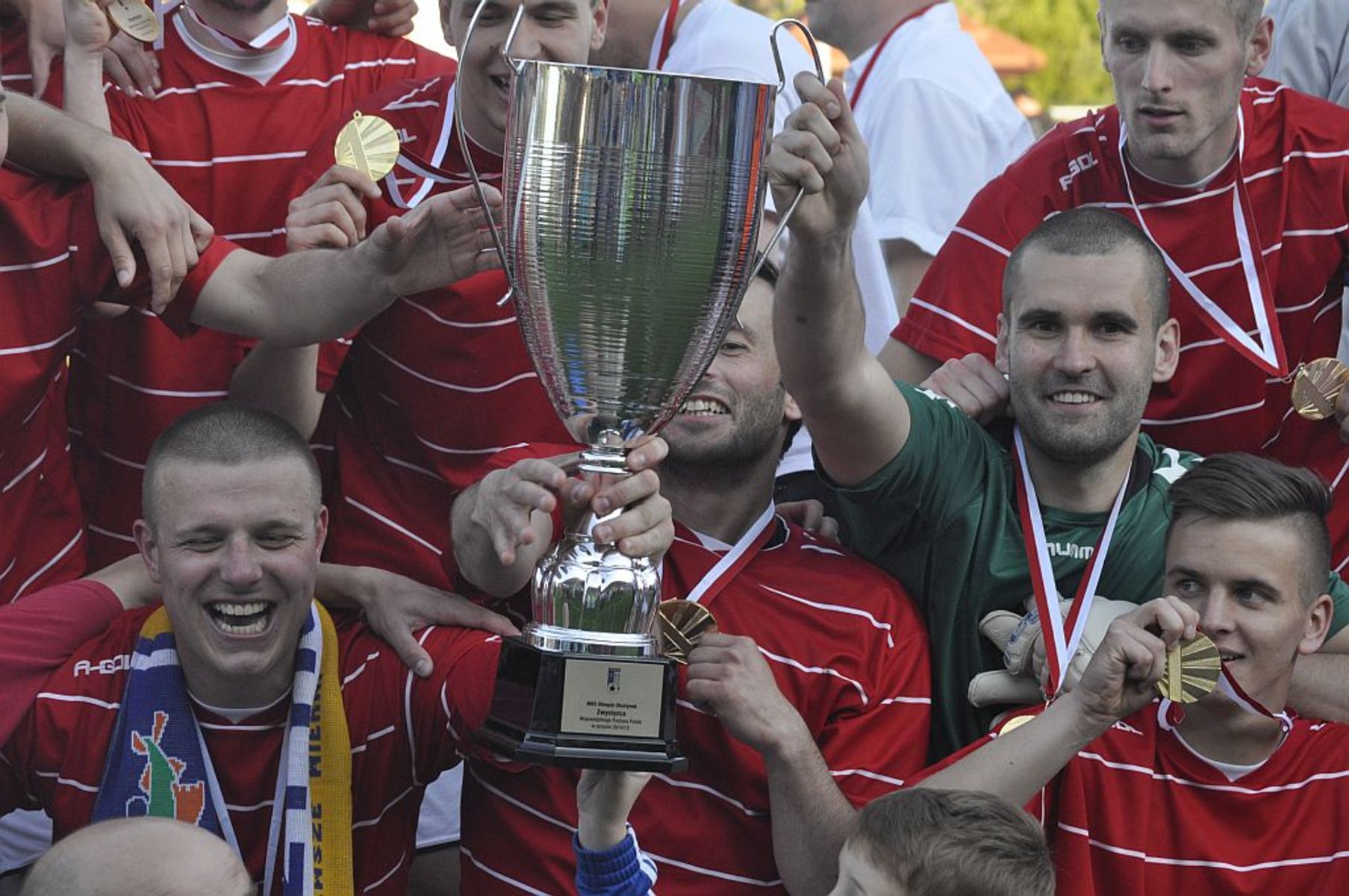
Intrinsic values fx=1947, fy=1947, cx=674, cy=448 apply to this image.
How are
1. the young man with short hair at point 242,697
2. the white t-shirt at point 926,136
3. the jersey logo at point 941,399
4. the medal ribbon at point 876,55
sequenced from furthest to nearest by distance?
1. the medal ribbon at point 876,55
2. the white t-shirt at point 926,136
3. the jersey logo at point 941,399
4. the young man with short hair at point 242,697

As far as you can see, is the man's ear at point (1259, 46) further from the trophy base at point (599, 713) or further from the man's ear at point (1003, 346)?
the trophy base at point (599, 713)

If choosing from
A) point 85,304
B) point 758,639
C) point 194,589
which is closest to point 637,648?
point 758,639

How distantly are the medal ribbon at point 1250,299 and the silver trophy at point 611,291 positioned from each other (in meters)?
1.27

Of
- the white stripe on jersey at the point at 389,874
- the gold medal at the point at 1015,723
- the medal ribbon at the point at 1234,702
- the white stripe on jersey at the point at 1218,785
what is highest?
the medal ribbon at the point at 1234,702

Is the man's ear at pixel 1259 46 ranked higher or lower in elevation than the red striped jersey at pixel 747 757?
higher

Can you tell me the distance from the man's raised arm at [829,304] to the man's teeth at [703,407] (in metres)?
0.22

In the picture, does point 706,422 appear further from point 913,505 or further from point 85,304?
point 85,304

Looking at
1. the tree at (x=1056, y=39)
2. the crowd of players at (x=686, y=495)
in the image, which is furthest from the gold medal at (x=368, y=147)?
the tree at (x=1056, y=39)

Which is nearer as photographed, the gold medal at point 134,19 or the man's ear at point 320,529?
the man's ear at point 320,529

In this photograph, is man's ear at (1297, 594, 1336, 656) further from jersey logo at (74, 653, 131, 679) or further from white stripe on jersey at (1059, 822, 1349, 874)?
jersey logo at (74, 653, 131, 679)

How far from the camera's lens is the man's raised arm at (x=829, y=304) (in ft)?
8.39

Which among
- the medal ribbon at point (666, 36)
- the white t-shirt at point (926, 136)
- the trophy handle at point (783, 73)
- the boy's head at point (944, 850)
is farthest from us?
the white t-shirt at point (926, 136)

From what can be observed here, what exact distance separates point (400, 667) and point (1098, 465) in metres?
1.18

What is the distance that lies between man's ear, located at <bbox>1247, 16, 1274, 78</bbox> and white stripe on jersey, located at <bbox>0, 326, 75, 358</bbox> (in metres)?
2.20
